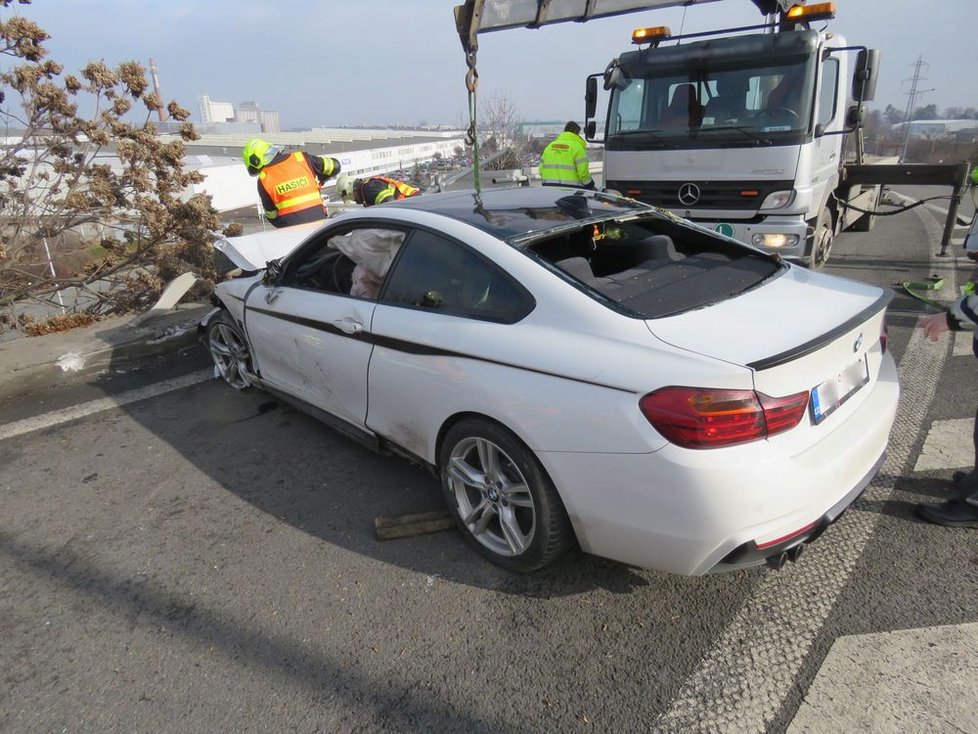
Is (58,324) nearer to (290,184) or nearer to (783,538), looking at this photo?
(290,184)

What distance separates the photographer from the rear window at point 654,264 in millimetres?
2539

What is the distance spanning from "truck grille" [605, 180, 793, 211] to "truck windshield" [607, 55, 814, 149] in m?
0.38

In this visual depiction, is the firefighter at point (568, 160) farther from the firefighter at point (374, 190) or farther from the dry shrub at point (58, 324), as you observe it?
the dry shrub at point (58, 324)

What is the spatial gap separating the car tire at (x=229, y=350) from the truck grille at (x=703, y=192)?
14.8 feet

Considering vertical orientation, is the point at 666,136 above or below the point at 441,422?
above

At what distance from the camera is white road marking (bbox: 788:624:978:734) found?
1.98 m

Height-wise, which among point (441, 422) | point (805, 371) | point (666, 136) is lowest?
point (441, 422)

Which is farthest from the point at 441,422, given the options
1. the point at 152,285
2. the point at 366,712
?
the point at 152,285

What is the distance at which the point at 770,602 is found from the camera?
252cm

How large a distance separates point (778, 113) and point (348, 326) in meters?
5.17

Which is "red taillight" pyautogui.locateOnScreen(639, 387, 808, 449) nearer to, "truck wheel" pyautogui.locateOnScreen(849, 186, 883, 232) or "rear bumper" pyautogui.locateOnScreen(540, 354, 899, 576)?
"rear bumper" pyautogui.locateOnScreen(540, 354, 899, 576)

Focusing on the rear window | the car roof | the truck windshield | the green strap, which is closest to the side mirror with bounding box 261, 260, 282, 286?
the car roof

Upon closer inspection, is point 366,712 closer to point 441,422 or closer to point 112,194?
point 441,422

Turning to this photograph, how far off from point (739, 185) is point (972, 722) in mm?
5331
